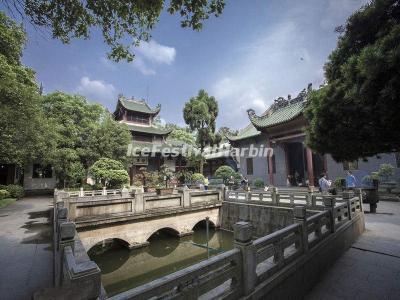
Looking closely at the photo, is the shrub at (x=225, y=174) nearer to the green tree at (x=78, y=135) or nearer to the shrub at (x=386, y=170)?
the green tree at (x=78, y=135)

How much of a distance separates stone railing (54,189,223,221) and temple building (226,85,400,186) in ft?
28.8

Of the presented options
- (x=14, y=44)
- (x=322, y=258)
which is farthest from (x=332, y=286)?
(x=14, y=44)

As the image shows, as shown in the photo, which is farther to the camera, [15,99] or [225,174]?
[225,174]

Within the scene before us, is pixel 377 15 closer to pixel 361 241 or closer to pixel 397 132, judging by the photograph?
pixel 397 132

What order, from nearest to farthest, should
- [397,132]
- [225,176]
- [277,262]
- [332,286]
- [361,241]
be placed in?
[397,132] < [277,262] < [332,286] < [361,241] < [225,176]

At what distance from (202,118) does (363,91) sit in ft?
61.2

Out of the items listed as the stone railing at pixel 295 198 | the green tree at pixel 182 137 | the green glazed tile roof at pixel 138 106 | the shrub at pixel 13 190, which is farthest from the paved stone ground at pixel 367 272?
the green tree at pixel 182 137

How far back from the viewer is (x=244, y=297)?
3.52 metres

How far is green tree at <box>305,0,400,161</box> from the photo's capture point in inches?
127

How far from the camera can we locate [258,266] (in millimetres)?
4500

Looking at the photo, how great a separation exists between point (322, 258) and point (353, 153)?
8.63ft

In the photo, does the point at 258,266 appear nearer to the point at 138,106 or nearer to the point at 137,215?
the point at 137,215

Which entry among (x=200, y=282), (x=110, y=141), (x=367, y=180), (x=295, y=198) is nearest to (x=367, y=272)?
(x=200, y=282)

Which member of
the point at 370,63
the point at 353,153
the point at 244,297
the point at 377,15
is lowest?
the point at 244,297
